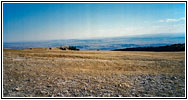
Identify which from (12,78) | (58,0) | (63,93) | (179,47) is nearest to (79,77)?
(63,93)

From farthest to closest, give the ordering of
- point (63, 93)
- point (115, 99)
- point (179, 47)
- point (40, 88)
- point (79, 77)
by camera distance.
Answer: point (179, 47), point (79, 77), point (40, 88), point (63, 93), point (115, 99)

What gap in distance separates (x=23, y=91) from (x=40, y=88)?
1014 mm

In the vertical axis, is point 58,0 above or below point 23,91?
above

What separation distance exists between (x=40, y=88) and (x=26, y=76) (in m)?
3.26

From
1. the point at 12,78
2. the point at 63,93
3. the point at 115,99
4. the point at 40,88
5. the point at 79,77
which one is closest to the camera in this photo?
the point at 115,99

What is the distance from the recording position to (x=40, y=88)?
9695mm

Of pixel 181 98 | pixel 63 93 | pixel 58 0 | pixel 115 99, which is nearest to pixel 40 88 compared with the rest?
pixel 63 93

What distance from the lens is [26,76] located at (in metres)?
12.2

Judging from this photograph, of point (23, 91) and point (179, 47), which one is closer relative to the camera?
point (23, 91)

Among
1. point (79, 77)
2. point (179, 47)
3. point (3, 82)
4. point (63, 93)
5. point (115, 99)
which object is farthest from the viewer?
point (179, 47)

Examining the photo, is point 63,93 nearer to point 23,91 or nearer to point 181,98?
point 23,91

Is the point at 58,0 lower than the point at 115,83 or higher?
higher

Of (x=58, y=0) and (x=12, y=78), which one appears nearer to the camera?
(x=12, y=78)

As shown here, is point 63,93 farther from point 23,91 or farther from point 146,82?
point 146,82
